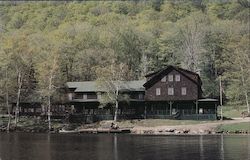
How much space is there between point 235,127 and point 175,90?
22.8 meters

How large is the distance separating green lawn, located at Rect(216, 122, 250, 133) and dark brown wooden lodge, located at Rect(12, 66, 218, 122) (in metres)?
14.7

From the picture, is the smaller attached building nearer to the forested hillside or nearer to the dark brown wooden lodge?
the dark brown wooden lodge

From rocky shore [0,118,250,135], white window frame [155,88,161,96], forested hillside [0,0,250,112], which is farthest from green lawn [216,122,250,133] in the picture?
white window frame [155,88,161,96]

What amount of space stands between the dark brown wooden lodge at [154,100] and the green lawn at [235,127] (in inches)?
580

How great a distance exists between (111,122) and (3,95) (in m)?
21.7

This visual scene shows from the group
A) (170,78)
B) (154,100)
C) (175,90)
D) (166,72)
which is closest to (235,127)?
(175,90)

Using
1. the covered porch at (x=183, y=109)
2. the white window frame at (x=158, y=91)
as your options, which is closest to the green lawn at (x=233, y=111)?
the covered porch at (x=183, y=109)

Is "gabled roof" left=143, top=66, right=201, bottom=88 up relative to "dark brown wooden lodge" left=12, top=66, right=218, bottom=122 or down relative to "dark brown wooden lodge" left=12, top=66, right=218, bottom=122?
up

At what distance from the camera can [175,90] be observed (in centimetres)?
9762

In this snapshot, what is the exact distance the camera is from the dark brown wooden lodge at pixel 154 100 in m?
95.8

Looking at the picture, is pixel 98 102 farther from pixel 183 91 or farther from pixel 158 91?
pixel 183 91

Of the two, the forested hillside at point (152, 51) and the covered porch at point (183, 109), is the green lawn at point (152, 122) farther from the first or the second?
the forested hillside at point (152, 51)

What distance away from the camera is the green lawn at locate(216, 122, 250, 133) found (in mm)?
75419

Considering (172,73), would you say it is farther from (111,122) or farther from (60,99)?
(60,99)
